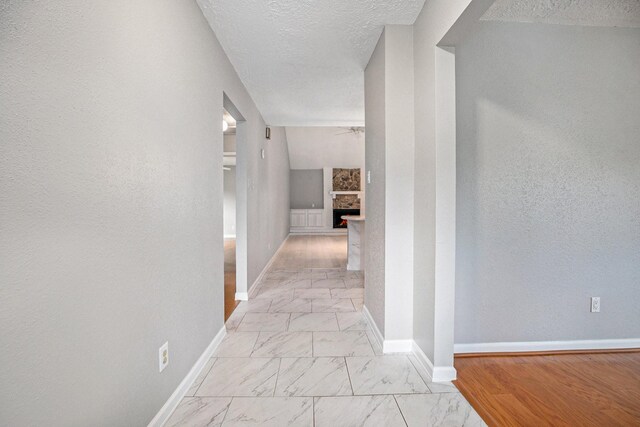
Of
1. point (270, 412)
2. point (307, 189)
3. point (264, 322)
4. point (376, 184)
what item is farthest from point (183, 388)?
point (307, 189)

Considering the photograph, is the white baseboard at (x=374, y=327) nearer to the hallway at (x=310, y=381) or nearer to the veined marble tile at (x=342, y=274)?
the hallway at (x=310, y=381)

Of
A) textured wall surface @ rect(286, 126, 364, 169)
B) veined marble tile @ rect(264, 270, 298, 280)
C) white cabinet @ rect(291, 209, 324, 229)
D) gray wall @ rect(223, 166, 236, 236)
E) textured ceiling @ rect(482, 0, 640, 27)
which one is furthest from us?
white cabinet @ rect(291, 209, 324, 229)

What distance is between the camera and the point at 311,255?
20.7 feet

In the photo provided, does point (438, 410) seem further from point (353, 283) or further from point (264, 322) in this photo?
point (353, 283)

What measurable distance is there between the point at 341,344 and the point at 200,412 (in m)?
1.12

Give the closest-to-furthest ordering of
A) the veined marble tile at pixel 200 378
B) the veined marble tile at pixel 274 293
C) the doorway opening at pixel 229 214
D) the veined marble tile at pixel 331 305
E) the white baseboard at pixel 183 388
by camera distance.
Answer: the white baseboard at pixel 183 388 → the veined marble tile at pixel 200 378 → the veined marble tile at pixel 331 305 → the doorway opening at pixel 229 214 → the veined marble tile at pixel 274 293

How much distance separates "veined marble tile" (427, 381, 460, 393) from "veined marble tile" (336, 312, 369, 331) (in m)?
0.89

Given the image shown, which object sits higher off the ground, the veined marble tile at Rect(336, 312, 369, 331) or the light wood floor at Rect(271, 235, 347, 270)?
the light wood floor at Rect(271, 235, 347, 270)

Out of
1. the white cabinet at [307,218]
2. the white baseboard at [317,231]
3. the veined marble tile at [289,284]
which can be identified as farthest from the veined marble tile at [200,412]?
the white cabinet at [307,218]

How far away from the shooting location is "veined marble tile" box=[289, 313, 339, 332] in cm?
269

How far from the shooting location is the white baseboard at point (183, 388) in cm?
149

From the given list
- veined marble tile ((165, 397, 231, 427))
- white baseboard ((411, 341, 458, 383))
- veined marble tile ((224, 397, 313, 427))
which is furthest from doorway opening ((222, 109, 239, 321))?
white baseboard ((411, 341, 458, 383))

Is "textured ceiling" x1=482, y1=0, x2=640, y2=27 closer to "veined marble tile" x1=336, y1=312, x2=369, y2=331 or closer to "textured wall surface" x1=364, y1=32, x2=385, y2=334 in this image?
"textured wall surface" x1=364, y1=32, x2=385, y2=334

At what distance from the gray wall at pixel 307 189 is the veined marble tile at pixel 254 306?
7518 millimetres
